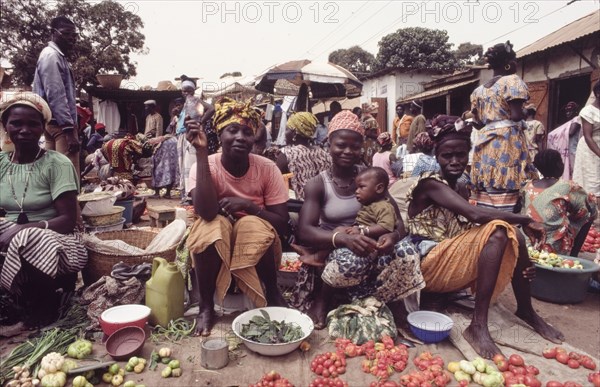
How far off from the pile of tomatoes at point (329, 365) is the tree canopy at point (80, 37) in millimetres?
18480

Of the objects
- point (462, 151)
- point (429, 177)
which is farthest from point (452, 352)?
point (462, 151)

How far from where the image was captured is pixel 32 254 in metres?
2.79

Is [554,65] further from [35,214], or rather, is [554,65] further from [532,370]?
[35,214]

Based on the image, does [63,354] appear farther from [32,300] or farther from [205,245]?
[205,245]

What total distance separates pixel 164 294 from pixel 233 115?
4.33ft

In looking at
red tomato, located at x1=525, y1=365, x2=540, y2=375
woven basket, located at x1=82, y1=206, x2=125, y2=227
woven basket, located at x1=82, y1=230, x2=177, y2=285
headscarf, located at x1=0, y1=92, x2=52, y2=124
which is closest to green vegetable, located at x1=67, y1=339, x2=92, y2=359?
woven basket, located at x1=82, y1=230, x2=177, y2=285

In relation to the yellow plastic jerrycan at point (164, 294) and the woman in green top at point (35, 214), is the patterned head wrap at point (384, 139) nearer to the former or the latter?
the yellow plastic jerrycan at point (164, 294)

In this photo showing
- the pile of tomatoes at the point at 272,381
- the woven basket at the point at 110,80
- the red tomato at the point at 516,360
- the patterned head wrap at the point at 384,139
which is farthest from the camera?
the woven basket at the point at 110,80

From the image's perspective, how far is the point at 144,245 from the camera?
406 cm

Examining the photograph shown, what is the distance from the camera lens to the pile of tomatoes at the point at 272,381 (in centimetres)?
224

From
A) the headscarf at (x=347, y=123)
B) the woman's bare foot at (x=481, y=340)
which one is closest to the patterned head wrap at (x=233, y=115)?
the headscarf at (x=347, y=123)

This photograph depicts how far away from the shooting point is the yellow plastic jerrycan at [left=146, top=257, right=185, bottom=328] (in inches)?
115

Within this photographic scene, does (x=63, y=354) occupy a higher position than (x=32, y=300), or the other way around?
(x=32, y=300)

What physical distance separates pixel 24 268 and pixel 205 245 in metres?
1.22
